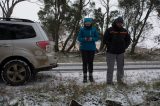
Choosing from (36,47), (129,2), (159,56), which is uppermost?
(129,2)

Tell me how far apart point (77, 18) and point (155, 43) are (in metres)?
4.93

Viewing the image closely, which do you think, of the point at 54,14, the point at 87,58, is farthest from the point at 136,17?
the point at 87,58

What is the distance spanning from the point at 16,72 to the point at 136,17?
1520cm

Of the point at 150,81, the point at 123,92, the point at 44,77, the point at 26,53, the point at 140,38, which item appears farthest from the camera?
the point at 140,38

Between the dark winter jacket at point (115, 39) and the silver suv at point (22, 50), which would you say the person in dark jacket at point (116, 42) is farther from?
the silver suv at point (22, 50)

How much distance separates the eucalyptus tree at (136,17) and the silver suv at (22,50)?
13942 mm

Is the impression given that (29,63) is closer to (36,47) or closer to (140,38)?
(36,47)

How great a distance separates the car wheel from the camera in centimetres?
1064

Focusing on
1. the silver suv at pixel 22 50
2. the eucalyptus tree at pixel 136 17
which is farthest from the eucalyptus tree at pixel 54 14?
the silver suv at pixel 22 50

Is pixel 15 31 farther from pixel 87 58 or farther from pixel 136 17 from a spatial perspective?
pixel 136 17

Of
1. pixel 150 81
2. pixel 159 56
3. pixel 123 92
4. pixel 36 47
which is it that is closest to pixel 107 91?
pixel 123 92

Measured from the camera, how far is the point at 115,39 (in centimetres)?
1007

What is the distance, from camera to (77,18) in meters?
25.1

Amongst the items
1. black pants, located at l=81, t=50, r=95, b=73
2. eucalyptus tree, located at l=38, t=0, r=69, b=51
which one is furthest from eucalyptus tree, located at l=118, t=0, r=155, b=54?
black pants, located at l=81, t=50, r=95, b=73
